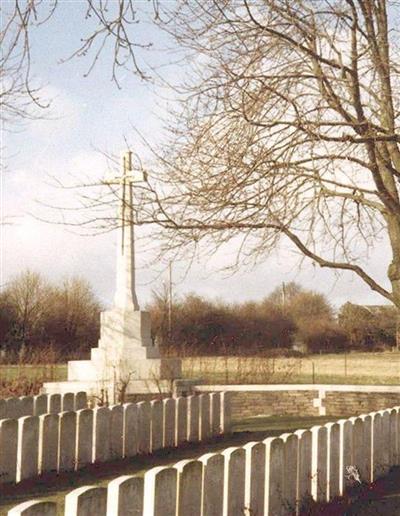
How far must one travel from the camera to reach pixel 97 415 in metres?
7.95

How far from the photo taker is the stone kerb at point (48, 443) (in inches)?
287

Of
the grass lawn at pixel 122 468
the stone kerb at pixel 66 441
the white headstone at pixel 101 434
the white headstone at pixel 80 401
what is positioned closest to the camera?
the grass lawn at pixel 122 468

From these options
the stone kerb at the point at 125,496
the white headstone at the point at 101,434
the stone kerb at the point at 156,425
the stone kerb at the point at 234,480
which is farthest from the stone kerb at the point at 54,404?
the stone kerb at the point at 125,496

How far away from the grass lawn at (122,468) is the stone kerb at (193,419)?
0.14m

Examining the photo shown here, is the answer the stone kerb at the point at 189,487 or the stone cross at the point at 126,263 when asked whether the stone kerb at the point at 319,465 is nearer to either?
the stone kerb at the point at 189,487

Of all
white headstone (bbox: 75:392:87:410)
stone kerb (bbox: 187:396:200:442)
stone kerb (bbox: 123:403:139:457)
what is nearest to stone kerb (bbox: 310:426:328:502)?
stone kerb (bbox: 123:403:139:457)

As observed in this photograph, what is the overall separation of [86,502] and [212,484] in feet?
4.24

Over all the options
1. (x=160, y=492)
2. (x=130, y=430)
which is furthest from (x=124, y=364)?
(x=160, y=492)

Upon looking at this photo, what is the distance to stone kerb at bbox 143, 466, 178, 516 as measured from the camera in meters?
3.75

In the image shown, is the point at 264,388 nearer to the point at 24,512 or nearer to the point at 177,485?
the point at 177,485

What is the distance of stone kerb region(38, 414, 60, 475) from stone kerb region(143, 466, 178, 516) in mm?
3530

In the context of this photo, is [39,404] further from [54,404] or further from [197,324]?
[197,324]

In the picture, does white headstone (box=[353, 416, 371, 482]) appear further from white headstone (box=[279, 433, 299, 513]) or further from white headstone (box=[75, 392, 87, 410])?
white headstone (box=[75, 392, 87, 410])

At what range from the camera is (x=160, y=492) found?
3812 mm
